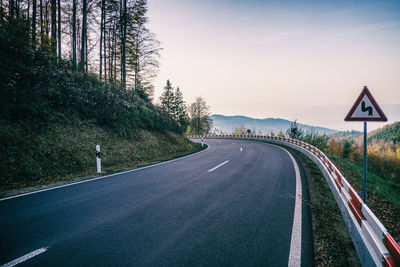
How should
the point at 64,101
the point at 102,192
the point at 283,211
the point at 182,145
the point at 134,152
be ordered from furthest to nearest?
the point at 182,145 < the point at 134,152 < the point at 64,101 < the point at 102,192 < the point at 283,211

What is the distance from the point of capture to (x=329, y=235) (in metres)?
3.33

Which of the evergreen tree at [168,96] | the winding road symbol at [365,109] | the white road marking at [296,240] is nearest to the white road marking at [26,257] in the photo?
the white road marking at [296,240]

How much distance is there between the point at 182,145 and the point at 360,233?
17667 millimetres

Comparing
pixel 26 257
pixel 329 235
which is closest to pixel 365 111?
pixel 329 235

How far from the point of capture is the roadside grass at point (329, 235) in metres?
2.72

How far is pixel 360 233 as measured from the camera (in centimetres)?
282

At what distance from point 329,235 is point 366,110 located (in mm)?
2955

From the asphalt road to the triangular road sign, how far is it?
2362 millimetres

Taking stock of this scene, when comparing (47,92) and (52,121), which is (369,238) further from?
(47,92)

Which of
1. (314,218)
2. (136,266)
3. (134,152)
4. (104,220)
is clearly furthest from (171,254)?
(134,152)

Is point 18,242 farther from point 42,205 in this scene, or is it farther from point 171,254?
point 171,254

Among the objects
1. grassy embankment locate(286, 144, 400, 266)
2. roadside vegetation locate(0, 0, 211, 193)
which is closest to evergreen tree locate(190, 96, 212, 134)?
roadside vegetation locate(0, 0, 211, 193)

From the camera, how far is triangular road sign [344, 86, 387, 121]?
14.3 feet

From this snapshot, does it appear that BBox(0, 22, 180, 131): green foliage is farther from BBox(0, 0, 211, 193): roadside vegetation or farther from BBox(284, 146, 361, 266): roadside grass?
BBox(284, 146, 361, 266): roadside grass
